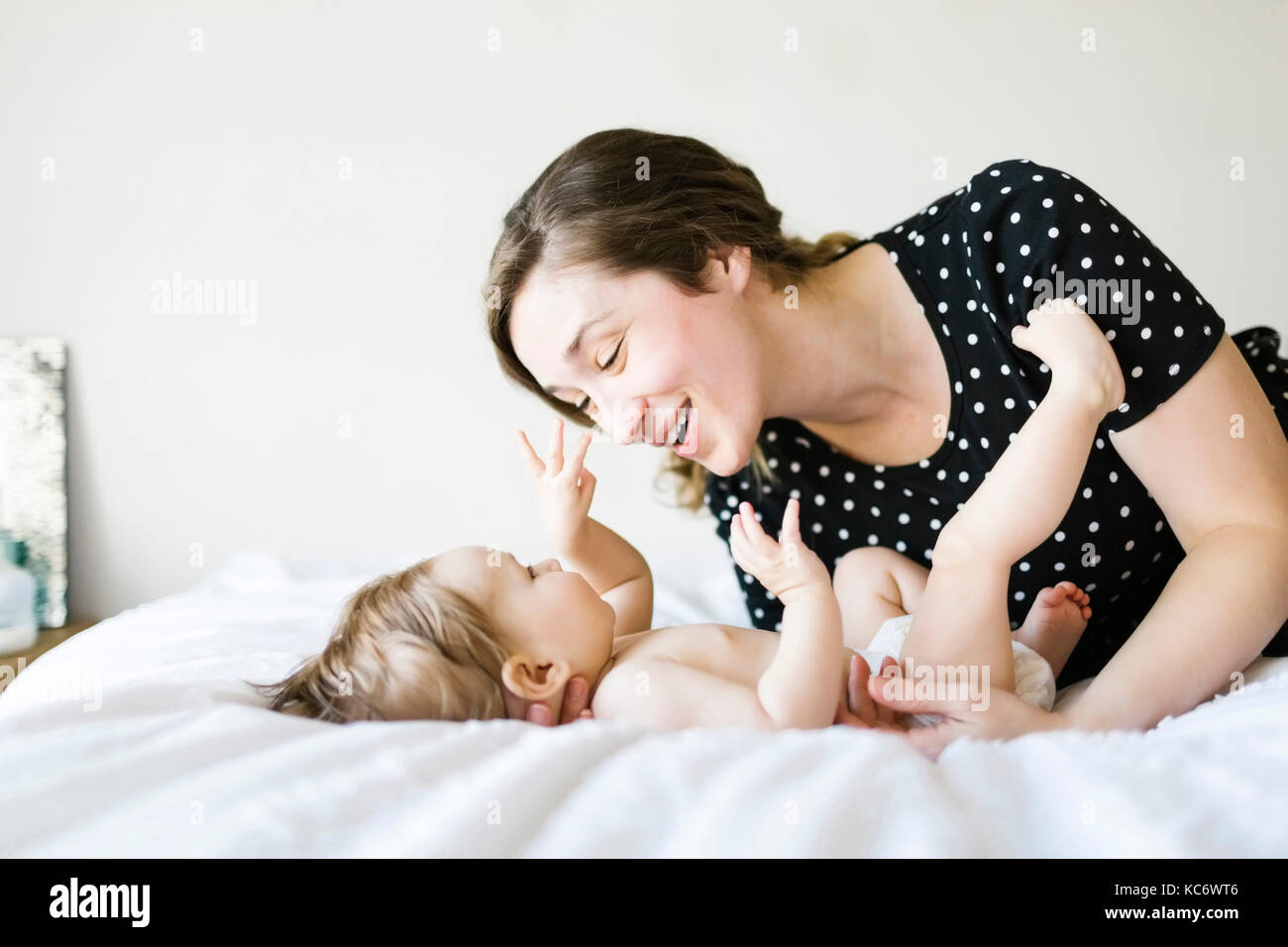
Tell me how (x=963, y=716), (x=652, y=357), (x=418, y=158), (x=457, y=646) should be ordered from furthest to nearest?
(x=418, y=158) < (x=652, y=357) < (x=457, y=646) < (x=963, y=716)

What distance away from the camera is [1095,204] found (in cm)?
109

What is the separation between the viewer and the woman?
3.23 feet

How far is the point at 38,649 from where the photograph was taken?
233 centimetres

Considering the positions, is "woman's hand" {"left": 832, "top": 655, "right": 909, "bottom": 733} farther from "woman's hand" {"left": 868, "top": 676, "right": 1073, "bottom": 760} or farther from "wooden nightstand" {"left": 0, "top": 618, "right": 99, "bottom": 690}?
"wooden nightstand" {"left": 0, "top": 618, "right": 99, "bottom": 690}

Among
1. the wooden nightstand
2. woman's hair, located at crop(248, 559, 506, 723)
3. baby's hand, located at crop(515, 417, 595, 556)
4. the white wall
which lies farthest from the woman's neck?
the wooden nightstand

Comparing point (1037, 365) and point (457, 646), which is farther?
point (1037, 365)

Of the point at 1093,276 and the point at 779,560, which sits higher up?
the point at 1093,276

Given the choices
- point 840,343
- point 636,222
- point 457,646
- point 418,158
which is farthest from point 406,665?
point 418,158

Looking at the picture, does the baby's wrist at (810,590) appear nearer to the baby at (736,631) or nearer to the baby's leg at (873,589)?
the baby at (736,631)

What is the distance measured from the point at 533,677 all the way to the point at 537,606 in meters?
0.07

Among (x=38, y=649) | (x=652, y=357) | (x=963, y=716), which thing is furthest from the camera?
(x=38, y=649)

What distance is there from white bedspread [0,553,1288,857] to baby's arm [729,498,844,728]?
121 millimetres

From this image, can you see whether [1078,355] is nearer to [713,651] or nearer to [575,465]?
[713,651]
